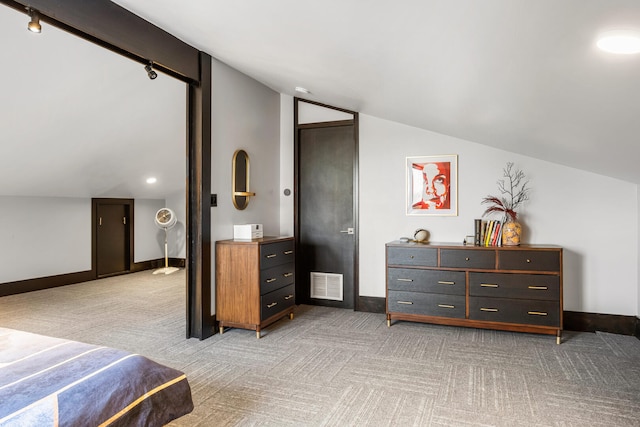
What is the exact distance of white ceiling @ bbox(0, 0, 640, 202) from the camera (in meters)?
1.57

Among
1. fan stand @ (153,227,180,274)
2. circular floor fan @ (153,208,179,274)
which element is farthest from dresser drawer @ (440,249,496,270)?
circular floor fan @ (153,208,179,274)

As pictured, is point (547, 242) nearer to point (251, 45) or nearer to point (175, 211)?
point (251, 45)

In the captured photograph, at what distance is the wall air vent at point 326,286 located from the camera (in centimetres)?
476

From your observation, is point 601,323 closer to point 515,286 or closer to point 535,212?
point 515,286

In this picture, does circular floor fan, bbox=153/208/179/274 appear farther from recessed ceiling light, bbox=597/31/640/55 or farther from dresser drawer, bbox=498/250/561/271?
recessed ceiling light, bbox=597/31/640/55

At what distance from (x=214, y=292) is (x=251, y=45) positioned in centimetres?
229

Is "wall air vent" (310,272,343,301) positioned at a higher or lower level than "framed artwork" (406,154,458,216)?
lower

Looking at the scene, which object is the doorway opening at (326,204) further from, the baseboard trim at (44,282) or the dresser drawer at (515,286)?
the baseboard trim at (44,282)

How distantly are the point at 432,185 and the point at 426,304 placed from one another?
4.34 ft

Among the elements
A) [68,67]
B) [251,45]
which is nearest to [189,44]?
[251,45]

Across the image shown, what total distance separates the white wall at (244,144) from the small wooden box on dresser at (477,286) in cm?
162

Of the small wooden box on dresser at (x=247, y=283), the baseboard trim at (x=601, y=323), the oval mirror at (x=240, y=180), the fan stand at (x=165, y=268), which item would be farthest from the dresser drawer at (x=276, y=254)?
the fan stand at (x=165, y=268)

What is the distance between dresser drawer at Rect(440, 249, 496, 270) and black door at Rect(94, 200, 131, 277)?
5.76 meters

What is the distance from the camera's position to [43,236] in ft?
19.1
